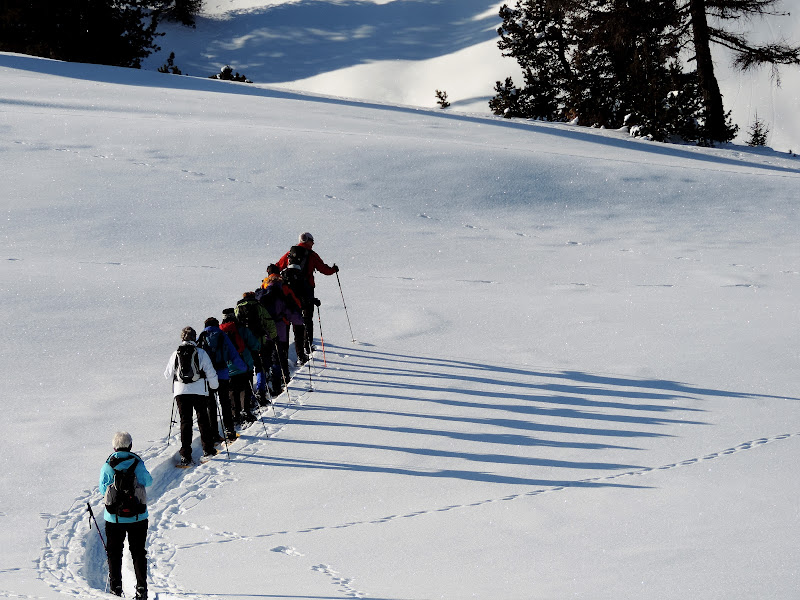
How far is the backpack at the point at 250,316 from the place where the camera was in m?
9.57

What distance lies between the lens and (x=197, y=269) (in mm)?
14055

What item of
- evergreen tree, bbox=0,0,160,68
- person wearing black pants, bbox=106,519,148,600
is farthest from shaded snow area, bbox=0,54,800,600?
evergreen tree, bbox=0,0,160,68

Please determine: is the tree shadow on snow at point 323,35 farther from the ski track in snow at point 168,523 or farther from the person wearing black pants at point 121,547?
the person wearing black pants at point 121,547

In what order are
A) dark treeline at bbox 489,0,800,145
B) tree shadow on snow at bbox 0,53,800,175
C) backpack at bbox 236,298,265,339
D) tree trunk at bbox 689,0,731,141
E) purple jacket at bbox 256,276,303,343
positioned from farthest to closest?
tree trunk at bbox 689,0,731,141, dark treeline at bbox 489,0,800,145, tree shadow on snow at bbox 0,53,800,175, purple jacket at bbox 256,276,303,343, backpack at bbox 236,298,265,339

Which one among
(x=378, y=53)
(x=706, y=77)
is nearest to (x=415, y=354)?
(x=706, y=77)

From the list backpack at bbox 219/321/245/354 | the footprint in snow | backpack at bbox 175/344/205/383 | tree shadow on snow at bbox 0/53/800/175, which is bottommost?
the footprint in snow

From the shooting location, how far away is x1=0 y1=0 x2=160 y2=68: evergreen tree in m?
32.4

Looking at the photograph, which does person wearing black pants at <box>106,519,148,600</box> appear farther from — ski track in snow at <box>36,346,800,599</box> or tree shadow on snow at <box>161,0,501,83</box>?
tree shadow on snow at <box>161,0,501,83</box>

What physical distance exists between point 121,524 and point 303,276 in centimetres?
497

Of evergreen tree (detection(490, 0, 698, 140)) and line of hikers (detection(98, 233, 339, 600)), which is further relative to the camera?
evergreen tree (detection(490, 0, 698, 140))

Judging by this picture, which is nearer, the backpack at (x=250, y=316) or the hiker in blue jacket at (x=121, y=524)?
the hiker in blue jacket at (x=121, y=524)

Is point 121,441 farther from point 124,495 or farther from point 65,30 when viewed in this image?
point 65,30

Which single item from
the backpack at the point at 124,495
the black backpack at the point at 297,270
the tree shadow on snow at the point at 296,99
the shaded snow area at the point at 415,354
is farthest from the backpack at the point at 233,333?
the tree shadow on snow at the point at 296,99

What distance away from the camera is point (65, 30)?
3319cm
